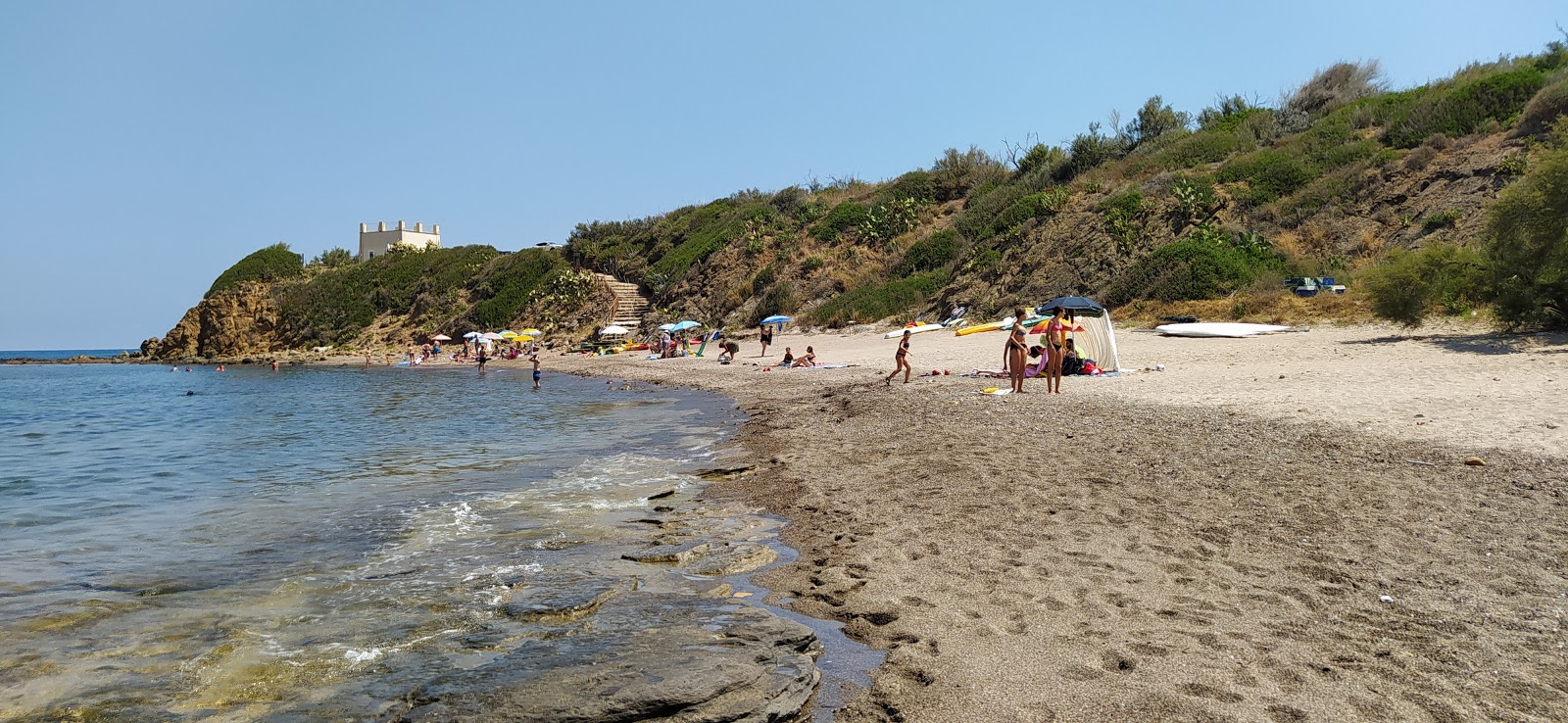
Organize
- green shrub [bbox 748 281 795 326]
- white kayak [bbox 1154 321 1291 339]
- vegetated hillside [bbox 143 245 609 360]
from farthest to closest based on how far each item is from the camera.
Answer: vegetated hillside [bbox 143 245 609 360], green shrub [bbox 748 281 795 326], white kayak [bbox 1154 321 1291 339]

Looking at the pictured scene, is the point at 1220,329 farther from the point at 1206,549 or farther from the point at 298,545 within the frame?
the point at 298,545

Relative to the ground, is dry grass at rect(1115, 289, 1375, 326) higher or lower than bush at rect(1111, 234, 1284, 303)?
lower

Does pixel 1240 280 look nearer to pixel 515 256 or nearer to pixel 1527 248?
pixel 1527 248

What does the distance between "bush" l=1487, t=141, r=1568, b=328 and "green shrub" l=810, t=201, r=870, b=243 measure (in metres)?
33.1

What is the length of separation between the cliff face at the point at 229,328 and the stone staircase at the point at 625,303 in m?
25.8

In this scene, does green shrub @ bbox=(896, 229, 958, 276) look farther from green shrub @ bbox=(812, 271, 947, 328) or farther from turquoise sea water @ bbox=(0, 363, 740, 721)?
turquoise sea water @ bbox=(0, 363, 740, 721)

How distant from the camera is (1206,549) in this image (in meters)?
5.83

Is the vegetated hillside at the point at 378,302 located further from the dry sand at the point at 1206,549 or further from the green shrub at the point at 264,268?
the dry sand at the point at 1206,549

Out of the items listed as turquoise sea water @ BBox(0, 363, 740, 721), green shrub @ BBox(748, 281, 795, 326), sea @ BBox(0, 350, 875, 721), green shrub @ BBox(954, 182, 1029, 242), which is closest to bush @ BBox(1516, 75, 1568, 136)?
green shrub @ BBox(954, 182, 1029, 242)

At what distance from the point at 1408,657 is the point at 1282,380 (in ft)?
33.1

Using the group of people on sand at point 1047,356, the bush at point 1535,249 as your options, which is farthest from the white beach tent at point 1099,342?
the bush at point 1535,249

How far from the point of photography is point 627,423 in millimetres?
17062

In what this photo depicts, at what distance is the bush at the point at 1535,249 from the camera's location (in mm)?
14586

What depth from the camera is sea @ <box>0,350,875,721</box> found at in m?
4.80
